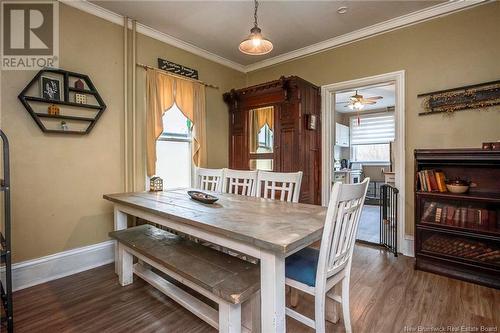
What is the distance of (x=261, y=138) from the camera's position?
359cm

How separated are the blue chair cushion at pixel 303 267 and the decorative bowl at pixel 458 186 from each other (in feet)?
5.80

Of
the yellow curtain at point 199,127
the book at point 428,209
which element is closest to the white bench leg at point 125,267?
A: the yellow curtain at point 199,127

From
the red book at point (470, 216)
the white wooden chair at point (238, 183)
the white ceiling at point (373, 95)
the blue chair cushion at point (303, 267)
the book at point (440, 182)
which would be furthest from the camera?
the white ceiling at point (373, 95)

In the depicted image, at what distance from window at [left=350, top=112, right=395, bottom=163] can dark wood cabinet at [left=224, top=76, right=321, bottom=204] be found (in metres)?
4.30

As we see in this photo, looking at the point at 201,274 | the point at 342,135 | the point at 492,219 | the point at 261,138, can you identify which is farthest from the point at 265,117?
the point at 342,135

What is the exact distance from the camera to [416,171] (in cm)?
255

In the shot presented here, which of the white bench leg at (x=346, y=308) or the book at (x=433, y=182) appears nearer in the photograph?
the white bench leg at (x=346, y=308)

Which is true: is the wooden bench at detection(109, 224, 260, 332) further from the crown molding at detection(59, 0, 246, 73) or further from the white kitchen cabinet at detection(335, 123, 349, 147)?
the white kitchen cabinet at detection(335, 123, 349, 147)

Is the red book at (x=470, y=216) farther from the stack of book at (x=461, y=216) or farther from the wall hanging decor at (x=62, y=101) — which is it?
the wall hanging decor at (x=62, y=101)

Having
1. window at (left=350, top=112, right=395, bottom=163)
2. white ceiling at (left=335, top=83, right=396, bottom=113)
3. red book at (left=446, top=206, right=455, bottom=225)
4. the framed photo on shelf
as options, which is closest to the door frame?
red book at (left=446, top=206, right=455, bottom=225)

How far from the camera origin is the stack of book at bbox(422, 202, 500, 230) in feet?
7.50

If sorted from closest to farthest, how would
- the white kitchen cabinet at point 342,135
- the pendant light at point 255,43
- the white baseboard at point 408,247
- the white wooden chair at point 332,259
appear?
the white wooden chair at point 332,259 < the pendant light at point 255,43 < the white baseboard at point 408,247 < the white kitchen cabinet at point 342,135

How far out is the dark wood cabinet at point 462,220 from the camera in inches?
86.1

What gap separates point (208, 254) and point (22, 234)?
1.82 meters
